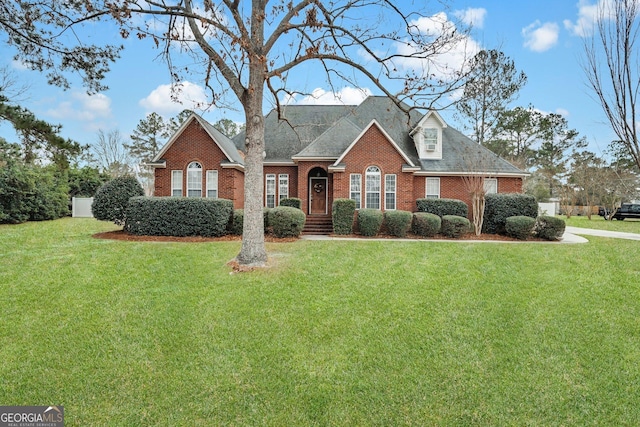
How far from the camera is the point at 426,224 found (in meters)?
14.8

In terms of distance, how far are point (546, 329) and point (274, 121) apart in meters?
20.4

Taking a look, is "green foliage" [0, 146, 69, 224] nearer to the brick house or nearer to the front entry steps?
the brick house

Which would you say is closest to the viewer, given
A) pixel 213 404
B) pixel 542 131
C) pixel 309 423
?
pixel 309 423

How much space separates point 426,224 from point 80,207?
1038 inches

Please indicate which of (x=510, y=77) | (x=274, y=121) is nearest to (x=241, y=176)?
(x=274, y=121)

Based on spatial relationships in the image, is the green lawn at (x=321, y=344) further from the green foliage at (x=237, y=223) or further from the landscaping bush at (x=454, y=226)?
the landscaping bush at (x=454, y=226)

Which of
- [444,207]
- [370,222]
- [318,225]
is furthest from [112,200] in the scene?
[444,207]

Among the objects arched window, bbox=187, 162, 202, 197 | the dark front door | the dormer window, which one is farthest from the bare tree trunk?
the dormer window

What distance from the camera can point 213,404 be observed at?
385cm

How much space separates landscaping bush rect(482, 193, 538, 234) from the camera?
16.0 m

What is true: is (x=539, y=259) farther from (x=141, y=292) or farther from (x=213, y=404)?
(x=141, y=292)

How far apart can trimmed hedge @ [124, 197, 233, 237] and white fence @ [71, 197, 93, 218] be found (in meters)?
16.8

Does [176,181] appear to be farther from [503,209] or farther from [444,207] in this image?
[503,209]

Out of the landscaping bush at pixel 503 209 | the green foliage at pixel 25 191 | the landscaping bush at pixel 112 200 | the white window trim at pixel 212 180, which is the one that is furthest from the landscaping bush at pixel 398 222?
the green foliage at pixel 25 191
